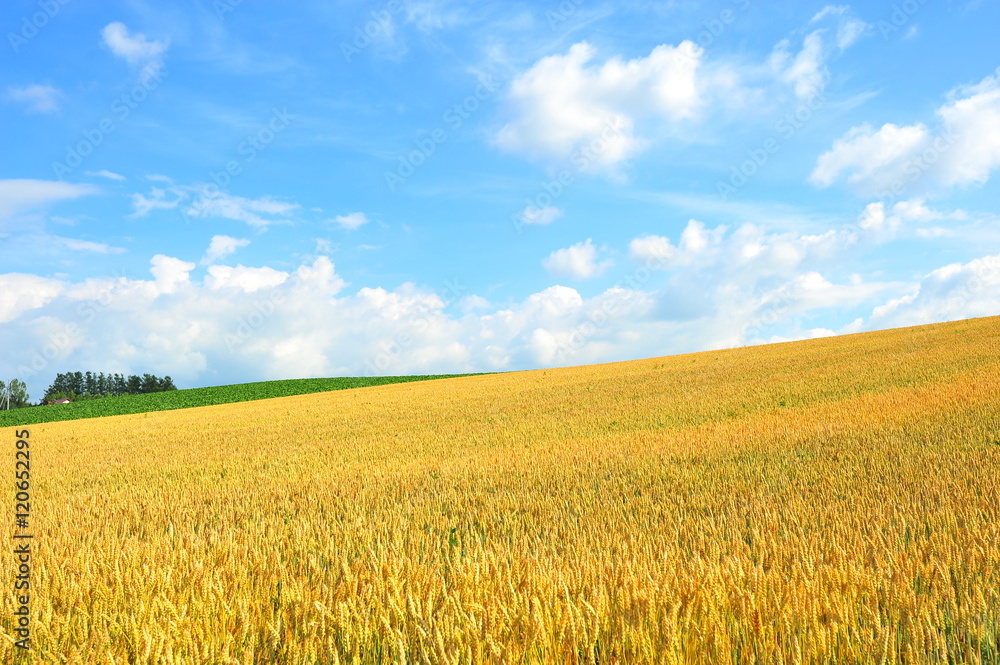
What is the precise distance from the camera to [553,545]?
5492 mm

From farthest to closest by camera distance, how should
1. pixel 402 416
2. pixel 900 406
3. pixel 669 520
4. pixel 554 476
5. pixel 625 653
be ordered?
pixel 402 416 < pixel 900 406 < pixel 554 476 < pixel 669 520 < pixel 625 653

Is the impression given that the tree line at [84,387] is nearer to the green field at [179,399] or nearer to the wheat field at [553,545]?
the green field at [179,399]

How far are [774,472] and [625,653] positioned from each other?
623cm

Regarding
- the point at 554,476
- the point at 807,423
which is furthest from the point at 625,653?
the point at 807,423

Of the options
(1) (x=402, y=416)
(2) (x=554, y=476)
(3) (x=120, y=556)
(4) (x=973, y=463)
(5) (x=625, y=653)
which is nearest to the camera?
(5) (x=625, y=653)

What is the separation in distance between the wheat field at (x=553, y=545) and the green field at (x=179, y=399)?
146 ft

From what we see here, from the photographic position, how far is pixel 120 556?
17.1 feet

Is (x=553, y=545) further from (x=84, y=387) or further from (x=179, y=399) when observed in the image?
(x=84, y=387)

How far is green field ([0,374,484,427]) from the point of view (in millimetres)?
52688

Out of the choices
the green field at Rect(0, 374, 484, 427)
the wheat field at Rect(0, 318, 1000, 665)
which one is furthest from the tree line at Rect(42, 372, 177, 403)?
the wheat field at Rect(0, 318, 1000, 665)

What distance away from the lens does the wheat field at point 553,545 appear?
10.6 ft

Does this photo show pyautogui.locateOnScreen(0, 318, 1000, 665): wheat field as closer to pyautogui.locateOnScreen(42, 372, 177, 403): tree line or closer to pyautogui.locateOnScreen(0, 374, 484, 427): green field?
pyautogui.locateOnScreen(0, 374, 484, 427): green field

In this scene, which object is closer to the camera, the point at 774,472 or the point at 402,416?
the point at 774,472

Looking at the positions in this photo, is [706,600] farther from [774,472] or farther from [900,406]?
[900,406]
